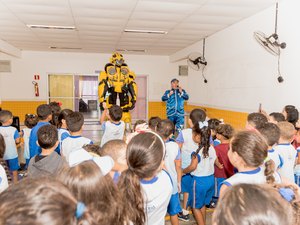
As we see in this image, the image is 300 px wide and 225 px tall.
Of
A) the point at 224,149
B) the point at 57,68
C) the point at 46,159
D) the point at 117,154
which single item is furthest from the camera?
the point at 57,68

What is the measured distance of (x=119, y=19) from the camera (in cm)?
506

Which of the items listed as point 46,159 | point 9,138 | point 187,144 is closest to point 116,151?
point 46,159

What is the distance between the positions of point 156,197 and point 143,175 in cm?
17

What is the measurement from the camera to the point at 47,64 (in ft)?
30.6

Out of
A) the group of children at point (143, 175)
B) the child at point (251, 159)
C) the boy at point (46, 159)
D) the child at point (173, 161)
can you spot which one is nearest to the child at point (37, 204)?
the group of children at point (143, 175)

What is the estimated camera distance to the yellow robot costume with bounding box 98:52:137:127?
14.4 ft

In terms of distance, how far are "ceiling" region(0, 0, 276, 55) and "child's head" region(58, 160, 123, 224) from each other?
11.6 feet

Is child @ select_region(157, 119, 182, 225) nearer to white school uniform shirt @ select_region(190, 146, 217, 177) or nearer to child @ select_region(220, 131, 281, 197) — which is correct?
white school uniform shirt @ select_region(190, 146, 217, 177)

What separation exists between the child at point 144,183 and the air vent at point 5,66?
8.94 metres

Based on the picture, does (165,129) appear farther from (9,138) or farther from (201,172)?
(9,138)

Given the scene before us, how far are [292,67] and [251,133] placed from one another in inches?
106

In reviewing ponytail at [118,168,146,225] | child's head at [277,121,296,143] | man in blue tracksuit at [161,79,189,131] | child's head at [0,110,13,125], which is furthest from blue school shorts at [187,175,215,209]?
man in blue tracksuit at [161,79,189,131]

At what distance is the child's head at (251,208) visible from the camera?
74 centimetres

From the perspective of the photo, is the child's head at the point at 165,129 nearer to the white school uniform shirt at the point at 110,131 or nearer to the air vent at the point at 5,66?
the white school uniform shirt at the point at 110,131
